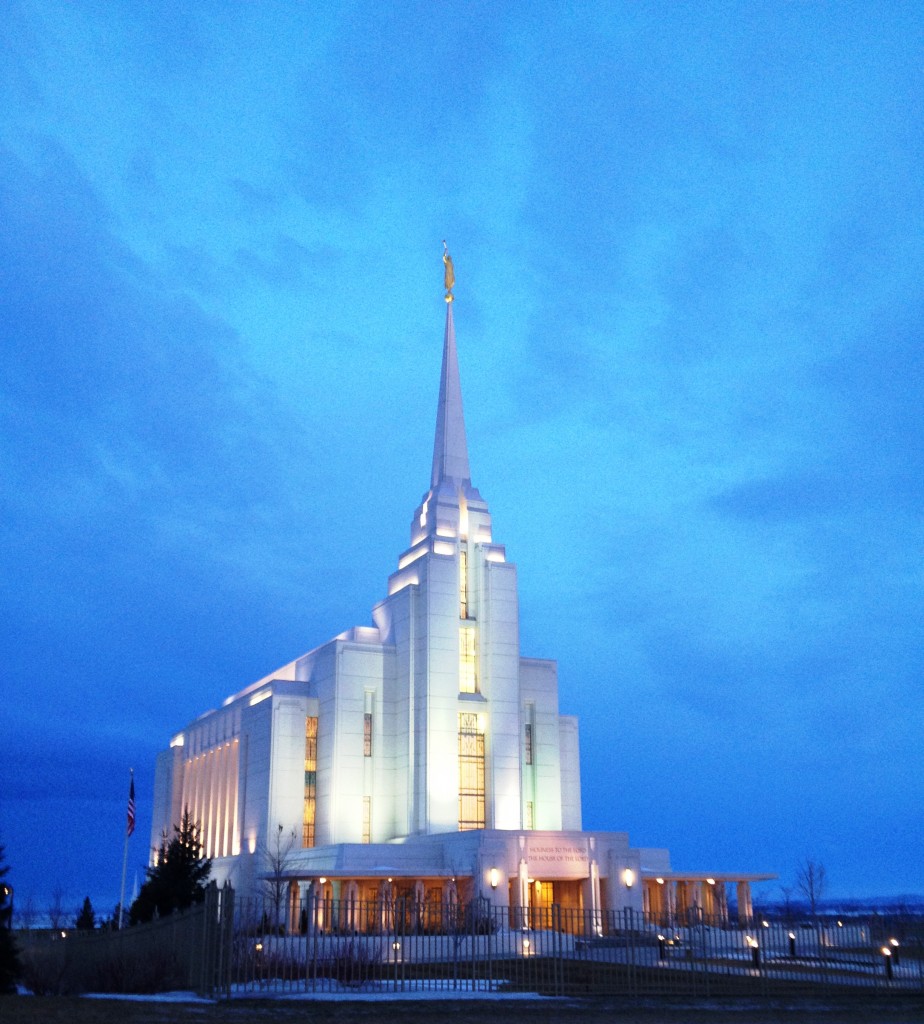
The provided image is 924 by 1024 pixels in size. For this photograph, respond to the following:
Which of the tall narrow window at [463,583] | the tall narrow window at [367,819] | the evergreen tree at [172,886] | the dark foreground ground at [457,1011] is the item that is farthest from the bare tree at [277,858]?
the dark foreground ground at [457,1011]

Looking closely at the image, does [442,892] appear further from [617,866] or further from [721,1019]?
[721,1019]

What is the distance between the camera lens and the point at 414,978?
75.2 ft

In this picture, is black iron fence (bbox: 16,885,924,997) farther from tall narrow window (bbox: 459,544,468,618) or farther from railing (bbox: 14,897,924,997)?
tall narrow window (bbox: 459,544,468,618)

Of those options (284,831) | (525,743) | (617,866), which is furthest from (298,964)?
(525,743)

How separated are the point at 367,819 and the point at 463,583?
522 inches

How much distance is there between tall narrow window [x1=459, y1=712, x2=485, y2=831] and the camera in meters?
56.8

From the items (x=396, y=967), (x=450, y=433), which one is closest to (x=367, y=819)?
(x=450, y=433)

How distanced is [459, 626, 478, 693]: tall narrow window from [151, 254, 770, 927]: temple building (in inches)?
2.4

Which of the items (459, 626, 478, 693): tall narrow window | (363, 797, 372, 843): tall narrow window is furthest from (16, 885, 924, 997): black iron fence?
(459, 626, 478, 693): tall narrow window

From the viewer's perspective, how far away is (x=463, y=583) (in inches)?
2403

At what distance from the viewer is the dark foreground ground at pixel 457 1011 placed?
57.0ft

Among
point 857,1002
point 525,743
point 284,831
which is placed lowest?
point 857,1002

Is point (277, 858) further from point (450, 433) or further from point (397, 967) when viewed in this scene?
point (397, 967)

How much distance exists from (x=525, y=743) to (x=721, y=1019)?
41.3 metres
